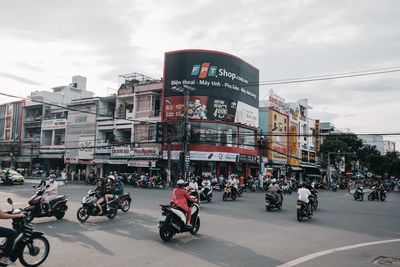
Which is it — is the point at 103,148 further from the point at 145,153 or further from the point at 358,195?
the point at 358,195

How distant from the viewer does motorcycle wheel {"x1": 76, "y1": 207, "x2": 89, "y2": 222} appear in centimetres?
1149

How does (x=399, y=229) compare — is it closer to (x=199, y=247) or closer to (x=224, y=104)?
(x=199, y=247)

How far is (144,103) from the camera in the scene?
40531mm

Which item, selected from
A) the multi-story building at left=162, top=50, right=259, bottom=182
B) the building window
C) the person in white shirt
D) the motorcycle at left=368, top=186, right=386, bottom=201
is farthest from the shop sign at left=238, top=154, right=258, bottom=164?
the person in white shirt

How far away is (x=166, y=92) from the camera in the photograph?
38.2 meters

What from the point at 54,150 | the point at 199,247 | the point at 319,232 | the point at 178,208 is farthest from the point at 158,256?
the point at 54,150

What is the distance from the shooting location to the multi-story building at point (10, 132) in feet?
164

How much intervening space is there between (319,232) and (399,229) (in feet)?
11.0

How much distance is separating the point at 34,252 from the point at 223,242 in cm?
445

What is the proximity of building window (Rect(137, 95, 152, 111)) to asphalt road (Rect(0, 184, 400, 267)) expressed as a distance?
27.2 m

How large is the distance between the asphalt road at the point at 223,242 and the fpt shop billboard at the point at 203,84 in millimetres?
24372

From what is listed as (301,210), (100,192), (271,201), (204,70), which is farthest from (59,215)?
(204,70)

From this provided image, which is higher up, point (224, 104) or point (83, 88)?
point (83, 88)

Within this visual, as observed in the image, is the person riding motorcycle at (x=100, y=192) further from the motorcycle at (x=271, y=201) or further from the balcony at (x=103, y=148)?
the balcony at (x=103, y=148)
